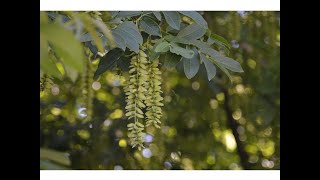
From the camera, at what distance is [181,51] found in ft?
3.27

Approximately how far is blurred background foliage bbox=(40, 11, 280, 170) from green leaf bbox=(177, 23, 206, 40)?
95 cm

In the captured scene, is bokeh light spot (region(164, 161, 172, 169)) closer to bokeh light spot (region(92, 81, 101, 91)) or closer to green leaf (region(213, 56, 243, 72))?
bokeh light spot (region(92, 81, 101, 91))

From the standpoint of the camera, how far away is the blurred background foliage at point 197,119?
7.10 feet

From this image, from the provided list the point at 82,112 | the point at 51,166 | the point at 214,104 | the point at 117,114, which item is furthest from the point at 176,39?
the point at 214,104

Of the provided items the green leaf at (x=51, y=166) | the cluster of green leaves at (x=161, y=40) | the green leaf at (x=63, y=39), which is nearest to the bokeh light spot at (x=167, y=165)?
the cluster of green leaves at (x=161, y=40)

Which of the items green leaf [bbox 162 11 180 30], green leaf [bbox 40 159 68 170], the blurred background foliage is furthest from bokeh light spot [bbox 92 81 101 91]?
green leaf [bbox 40 159 68 170]

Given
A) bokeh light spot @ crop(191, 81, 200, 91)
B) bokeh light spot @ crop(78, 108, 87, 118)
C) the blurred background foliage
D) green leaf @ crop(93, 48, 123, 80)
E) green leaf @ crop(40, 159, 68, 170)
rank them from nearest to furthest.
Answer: green leaf @ crop(40, 159, 68, 170) < green leaf @ crop(93, 48, 123, 80) < bokeh light spot @ crop(78, 108, 87, 118) < the blurred background foliage < bokeh light spot @ crop(191, 81, 200, 91)

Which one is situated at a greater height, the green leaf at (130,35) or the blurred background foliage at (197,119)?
the green leaf at (130,35)

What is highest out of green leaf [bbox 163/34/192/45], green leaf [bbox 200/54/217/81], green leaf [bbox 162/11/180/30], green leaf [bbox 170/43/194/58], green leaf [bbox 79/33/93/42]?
green leaf [bbox 162/11/180/30]

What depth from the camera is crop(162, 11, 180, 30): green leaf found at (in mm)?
1066

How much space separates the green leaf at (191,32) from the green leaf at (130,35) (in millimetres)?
111

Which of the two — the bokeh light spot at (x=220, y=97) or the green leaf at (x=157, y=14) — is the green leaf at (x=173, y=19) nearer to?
the green leaf at (x=157, y=14)
